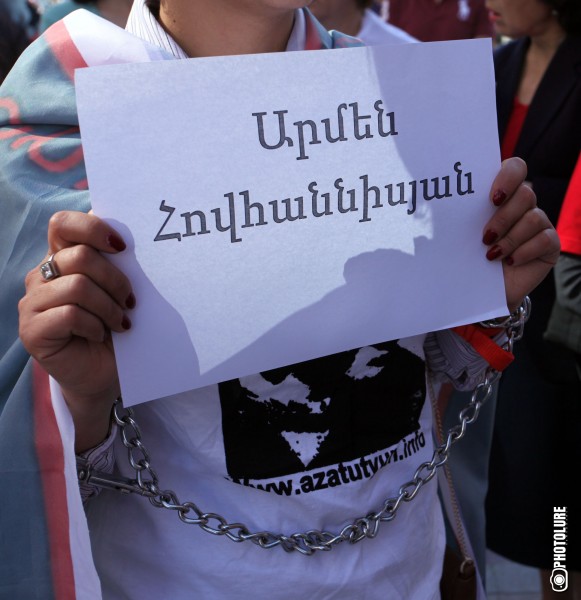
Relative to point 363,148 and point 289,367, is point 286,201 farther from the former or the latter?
point 289,367

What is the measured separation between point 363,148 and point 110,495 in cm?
61

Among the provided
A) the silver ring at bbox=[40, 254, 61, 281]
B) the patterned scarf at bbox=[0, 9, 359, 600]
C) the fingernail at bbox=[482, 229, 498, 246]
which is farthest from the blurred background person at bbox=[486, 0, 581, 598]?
the silver ring at bbox=[40, 254, 61, 281]

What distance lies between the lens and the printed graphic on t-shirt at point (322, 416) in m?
1.15

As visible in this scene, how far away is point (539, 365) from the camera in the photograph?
97.7 inches

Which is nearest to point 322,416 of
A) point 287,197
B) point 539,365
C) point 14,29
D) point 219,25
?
point 287,197

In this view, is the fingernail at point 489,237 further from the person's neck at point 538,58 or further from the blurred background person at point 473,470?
the person's neck at point 538,58

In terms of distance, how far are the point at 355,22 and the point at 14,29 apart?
5.16 feet

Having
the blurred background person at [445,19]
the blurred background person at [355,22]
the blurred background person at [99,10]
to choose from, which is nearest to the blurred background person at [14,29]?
the blurred background person at [99,10]

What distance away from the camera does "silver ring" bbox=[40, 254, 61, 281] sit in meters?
0.96

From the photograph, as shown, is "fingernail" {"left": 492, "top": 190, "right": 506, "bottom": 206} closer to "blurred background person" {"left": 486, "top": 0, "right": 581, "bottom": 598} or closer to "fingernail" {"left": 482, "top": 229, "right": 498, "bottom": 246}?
"fingernail" {"left": 482, "top": 229, "right": 498, "bottom": 246}

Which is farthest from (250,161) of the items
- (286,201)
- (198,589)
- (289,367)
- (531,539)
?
(531,539)

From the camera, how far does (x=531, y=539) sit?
2.62 meters

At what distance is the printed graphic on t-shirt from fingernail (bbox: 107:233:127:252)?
0.28 metres

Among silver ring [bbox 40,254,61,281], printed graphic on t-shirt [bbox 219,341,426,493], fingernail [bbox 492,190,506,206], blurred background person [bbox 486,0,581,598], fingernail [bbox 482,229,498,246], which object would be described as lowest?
blurred background person [bbox 486,0,581,598]
